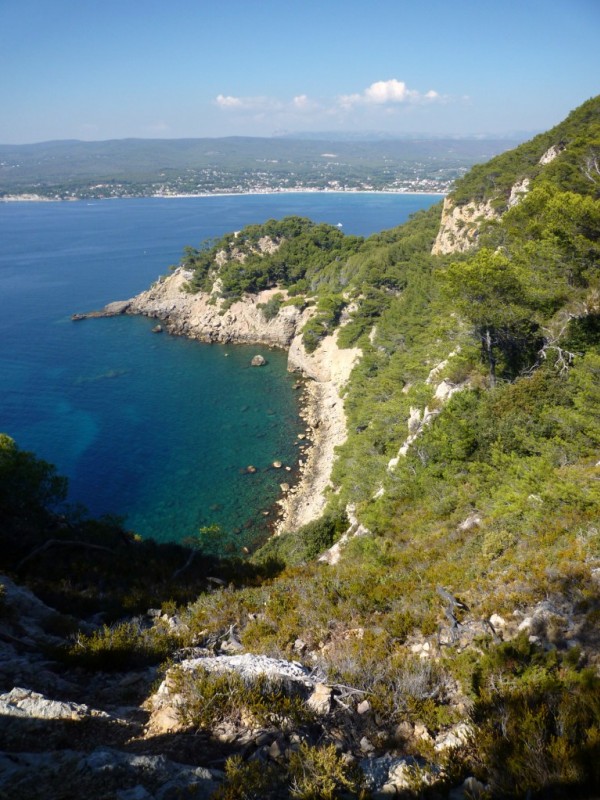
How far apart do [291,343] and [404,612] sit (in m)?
43.8

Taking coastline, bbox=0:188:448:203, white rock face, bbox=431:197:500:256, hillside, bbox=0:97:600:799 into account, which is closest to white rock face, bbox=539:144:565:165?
white rock face, bbox=431:197:500:256

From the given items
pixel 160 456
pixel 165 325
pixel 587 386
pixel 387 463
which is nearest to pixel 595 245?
pixel 587 386

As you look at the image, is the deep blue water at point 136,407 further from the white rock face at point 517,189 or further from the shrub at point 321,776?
the white rock face at point 517,189

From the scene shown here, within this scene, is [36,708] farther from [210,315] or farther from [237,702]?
[210,315]

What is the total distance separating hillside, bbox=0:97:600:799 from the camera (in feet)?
13.3

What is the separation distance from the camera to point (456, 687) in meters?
5.41

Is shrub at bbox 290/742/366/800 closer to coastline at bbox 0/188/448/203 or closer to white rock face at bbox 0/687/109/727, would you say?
white rock face at bbox 0/687/109/727

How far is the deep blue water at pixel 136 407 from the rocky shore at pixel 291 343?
5.61 feet

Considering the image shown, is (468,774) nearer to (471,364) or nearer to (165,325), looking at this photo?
(471,364)

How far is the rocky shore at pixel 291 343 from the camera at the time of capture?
26891 mm

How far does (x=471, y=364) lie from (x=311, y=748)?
1743 cm

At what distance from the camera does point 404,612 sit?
7020 millimetres

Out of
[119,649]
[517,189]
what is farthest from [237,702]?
[517,189]

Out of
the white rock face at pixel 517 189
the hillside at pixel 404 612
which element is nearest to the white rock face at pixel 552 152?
the white rock face at pixel 517 189
